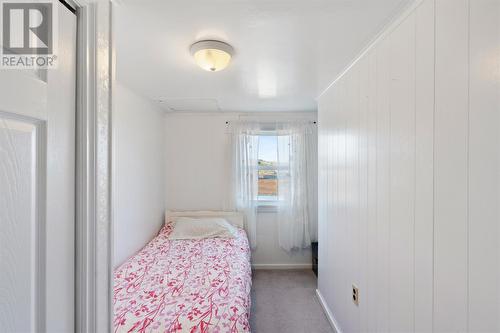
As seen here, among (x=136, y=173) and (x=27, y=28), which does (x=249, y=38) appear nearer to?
(x=27, y=28)

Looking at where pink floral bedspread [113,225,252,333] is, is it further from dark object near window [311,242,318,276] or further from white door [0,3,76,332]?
dark object near window [311,242,318,276]

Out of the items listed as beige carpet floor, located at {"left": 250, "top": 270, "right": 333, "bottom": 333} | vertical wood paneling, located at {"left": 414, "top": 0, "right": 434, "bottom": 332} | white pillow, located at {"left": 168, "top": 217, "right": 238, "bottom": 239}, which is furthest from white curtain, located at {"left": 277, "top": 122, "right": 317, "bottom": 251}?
vertical wood paneling, located at {"left": 414, "top": 0, "right": 434, "bottom": 332}

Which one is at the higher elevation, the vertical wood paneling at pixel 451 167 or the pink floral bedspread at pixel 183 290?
the vertical wood paneling at pixel 451 167

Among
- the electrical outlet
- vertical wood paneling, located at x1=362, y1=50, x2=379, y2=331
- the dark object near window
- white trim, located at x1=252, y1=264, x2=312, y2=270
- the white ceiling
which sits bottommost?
Answer: white trim, located at x1=252, y1=264, x2=312, y2=270

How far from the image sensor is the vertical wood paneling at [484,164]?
74 cm

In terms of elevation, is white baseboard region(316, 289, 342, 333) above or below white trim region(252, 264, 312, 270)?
above

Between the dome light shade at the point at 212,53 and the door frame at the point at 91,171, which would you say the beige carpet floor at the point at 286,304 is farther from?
the dome light shade at the point at 212,53

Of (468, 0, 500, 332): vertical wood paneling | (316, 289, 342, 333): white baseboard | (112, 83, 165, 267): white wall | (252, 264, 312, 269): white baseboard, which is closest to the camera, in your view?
(468, 0, 500, 332): vertical wood paneling

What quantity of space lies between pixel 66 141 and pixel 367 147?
1.56 m

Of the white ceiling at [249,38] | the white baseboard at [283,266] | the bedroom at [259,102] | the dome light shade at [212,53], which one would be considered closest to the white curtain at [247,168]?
the white baseboard at [283,266]

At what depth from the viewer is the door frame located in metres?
0.75

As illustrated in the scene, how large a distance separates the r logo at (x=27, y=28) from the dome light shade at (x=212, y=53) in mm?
871

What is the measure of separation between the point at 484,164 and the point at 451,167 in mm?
130

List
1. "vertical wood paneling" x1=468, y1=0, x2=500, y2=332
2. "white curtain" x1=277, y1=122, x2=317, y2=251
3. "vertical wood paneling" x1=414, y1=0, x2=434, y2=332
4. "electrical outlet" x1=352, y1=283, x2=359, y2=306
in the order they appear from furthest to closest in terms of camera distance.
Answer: "white curtain" x1=277, y1=122, x2=317, y2=251, "electrical outlet" x1=352, y1=283, x2=359, y2=306, "vertical wood paneling" x1=414, y1=0, x2=434, y2=332, "vertical wood paneling" x1=468, y1=0, x2=500, y2=332
